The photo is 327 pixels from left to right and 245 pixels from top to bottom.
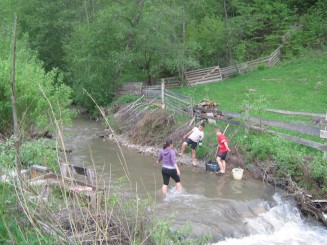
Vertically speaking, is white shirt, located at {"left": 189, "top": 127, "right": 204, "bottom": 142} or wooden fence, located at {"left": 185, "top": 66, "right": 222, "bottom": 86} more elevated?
wooden fence, located at {"left": 185, "top": 66, "right": 222, "bottom": 86}

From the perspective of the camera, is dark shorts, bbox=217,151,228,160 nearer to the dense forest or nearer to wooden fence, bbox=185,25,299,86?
the dense forest

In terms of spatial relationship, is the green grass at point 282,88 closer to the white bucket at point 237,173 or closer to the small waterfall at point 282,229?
the white bucket at point 237,173

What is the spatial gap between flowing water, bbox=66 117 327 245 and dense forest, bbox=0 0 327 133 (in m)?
8.86

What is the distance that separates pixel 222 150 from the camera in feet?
40.7

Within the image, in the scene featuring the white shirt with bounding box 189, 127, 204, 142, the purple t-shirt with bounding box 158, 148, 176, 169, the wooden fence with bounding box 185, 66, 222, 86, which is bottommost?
the white shirt with bounding box 189, 127, 204, 142

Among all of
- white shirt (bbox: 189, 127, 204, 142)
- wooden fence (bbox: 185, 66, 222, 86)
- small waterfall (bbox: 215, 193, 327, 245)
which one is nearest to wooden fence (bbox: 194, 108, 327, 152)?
white shirt (bbox: 189, 127, 204, 142)

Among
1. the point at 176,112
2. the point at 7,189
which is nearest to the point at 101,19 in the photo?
the point at 176,112

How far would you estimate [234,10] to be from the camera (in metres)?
35.3

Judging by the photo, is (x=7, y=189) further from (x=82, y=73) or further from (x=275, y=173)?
(x=82, y=73)

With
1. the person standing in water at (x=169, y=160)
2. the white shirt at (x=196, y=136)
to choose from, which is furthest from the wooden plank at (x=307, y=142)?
the person standing in water at (x=169, y=160)

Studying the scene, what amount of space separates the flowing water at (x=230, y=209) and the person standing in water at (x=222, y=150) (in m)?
0.29

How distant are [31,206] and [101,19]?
20542mm

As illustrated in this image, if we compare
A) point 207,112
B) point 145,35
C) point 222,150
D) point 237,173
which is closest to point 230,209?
point 237,173

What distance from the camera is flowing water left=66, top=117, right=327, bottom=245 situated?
8.87 m
